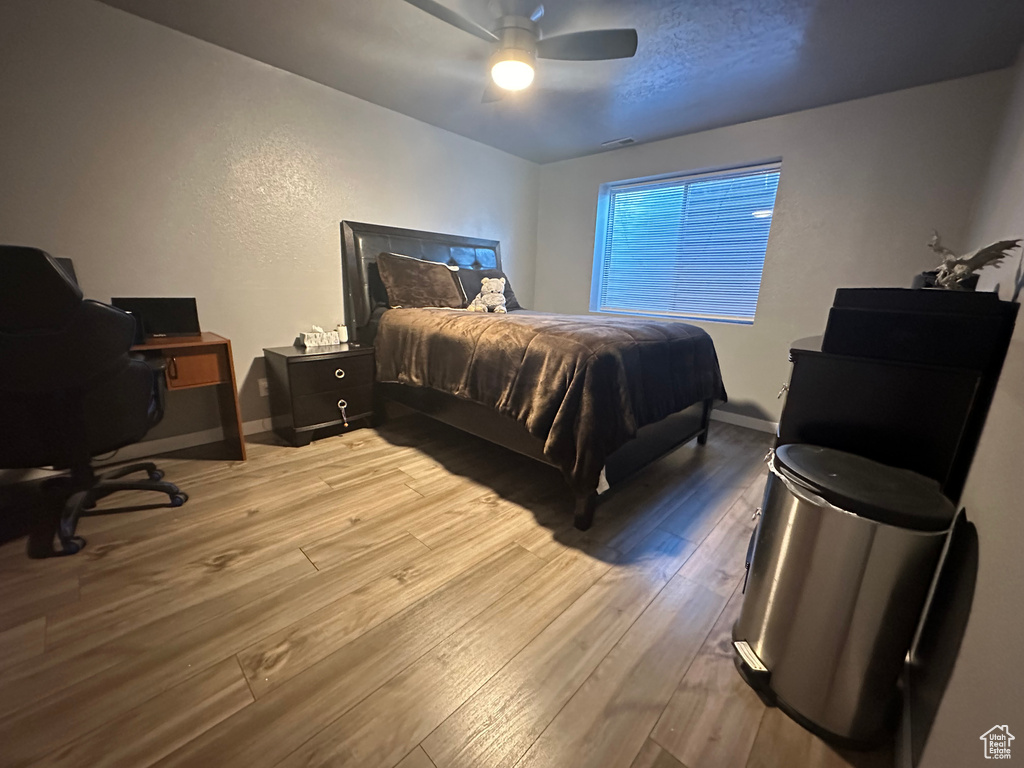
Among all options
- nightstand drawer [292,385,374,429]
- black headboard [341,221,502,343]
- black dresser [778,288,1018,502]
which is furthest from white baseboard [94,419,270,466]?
black dresser [778,288,1018,502]

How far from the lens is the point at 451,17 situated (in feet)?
5.56

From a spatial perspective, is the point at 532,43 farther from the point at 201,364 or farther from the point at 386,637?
the point at 386,637

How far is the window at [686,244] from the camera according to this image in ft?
10.4

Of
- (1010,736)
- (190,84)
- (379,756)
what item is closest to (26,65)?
(190,84)

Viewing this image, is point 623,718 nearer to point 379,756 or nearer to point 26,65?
point 379,756

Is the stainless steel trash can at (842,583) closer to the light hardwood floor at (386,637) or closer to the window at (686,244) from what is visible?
the light hardwood floor at (386,637)

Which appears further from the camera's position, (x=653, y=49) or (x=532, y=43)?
(x=653, y=49)

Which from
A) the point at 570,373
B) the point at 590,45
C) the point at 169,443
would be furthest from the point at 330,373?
the point at 590,45

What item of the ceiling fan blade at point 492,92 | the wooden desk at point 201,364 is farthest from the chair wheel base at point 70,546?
the ceiling fan blade at point 492,92

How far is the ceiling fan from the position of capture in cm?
177

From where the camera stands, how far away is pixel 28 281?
1310mm

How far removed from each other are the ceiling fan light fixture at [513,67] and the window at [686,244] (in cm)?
196

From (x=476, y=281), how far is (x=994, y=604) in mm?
3227

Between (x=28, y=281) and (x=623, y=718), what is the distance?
225 centimetres
